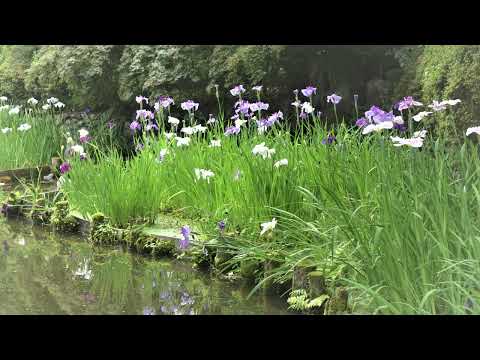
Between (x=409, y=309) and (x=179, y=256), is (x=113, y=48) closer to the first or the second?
(x=179, y=256)

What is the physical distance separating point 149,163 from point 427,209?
3.39 metres

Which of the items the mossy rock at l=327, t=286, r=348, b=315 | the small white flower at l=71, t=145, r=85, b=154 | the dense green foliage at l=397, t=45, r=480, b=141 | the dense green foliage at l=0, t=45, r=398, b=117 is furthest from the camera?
the dense green foliage at l=0, t=45, r=398, b=117

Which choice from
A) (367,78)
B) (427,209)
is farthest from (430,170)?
(367,78)

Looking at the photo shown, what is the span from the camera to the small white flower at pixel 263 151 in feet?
16.4

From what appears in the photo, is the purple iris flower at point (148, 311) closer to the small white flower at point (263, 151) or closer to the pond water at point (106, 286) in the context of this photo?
the pond water at point (106, 286)

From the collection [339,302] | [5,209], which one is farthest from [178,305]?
[5,209]

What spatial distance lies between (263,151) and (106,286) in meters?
1.53

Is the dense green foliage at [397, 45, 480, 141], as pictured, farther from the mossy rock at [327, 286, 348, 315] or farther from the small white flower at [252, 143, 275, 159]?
the mossy rock at [327, 286, 348, 315]

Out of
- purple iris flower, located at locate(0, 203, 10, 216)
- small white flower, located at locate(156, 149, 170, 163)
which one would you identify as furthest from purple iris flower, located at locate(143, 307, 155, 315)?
purple iris flower, located at locate(0, 203, 10, 216)

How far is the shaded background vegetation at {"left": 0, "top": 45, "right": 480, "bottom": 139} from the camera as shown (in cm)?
704

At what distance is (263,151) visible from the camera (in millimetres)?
5078

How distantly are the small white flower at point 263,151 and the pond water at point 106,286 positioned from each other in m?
1.00

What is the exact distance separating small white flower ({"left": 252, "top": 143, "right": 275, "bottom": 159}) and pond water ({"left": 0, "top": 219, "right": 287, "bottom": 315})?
100 cm

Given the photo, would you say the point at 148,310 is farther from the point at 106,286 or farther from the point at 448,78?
the point at 448,78
